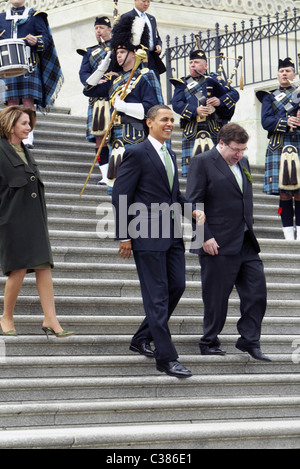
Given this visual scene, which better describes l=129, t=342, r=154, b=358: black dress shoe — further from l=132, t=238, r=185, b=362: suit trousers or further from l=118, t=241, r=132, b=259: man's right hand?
l=118, t=241, r=132, b=259: man's right hand

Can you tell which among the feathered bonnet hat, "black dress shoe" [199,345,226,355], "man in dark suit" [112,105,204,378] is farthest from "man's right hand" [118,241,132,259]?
the feathered bonnet hat

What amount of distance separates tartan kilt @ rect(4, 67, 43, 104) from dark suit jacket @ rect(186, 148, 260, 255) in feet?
13.0

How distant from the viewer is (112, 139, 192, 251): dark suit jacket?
8.02 meters

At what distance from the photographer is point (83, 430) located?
705 centimetres

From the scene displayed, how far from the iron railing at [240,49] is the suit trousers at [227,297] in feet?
21.1

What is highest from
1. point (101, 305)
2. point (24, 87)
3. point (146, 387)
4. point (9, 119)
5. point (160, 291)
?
point (24, 87)

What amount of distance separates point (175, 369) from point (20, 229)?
4.74 feet

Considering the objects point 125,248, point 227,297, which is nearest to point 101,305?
point 125,248

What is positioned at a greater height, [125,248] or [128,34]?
[128,34]

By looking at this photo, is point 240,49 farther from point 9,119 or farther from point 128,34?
point 9,119

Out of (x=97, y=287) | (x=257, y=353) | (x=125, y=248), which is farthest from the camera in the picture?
(x=97, y=287)

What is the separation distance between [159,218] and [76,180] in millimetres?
3667

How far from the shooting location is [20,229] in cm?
814

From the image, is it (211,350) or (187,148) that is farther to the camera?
(187,148)
